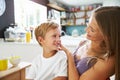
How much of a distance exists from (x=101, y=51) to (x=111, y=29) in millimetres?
150

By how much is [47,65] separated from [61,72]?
0.10 metres

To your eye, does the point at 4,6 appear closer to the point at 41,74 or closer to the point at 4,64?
the point at 4,64

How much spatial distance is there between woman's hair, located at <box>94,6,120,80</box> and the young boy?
269 mm

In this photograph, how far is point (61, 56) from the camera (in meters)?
1.02

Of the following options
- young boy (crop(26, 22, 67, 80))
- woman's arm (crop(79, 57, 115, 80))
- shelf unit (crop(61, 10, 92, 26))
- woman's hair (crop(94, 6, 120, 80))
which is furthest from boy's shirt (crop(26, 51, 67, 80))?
shelf unit (crop(61, 10, 92, 26))

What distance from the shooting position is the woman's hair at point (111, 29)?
34.1 inches

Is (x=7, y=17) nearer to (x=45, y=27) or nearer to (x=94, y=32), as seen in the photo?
(x=45, y=27)

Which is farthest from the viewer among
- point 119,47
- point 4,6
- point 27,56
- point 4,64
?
point 4,6

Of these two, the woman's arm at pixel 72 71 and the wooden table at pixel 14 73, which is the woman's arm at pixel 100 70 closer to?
the woman's arm at pixel 72 71

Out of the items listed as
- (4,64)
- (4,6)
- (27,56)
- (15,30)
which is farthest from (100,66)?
(4,6)

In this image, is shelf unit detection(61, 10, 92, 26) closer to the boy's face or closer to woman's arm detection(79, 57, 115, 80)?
the boy's face

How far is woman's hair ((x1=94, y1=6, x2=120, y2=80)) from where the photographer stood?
→ 865 millimetres

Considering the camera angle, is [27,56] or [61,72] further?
[27,56]

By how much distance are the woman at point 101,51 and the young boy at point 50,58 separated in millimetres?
60
